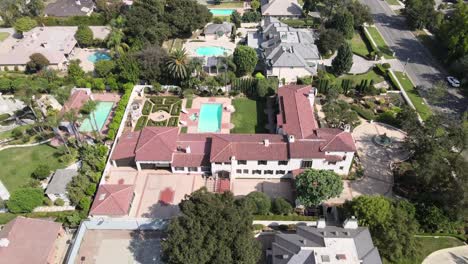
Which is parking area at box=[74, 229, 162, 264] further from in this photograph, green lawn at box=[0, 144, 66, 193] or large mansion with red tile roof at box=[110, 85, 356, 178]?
green lawn at box=[0, 144, 66, 193]

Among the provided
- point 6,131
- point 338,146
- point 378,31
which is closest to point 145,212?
point 338,146

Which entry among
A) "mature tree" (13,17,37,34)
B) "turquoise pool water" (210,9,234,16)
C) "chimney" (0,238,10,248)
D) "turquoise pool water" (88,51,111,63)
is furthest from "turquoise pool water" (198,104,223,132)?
"mature tree" (13,17,37,34)

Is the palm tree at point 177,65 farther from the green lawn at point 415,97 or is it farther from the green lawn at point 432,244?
the green lawn at point 432,244

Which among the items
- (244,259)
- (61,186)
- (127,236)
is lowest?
(127,236)

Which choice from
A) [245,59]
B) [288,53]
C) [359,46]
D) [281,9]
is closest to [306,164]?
[245,59]

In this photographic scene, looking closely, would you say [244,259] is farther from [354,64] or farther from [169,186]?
[354,64]

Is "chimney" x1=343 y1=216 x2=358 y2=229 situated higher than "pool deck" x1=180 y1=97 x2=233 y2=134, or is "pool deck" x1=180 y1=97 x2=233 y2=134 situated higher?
"chimney" x1=343 y1=216 x2=358 y2=229
